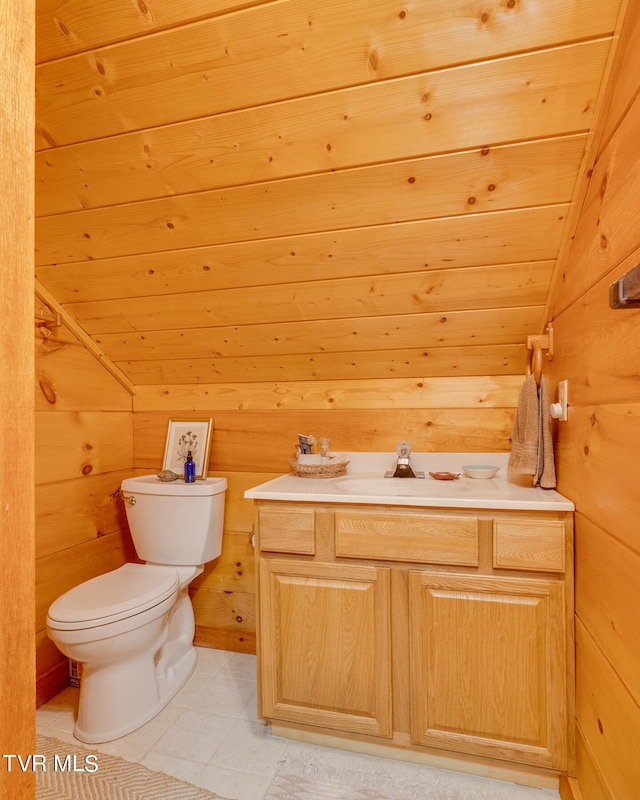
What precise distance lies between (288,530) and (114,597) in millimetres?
685

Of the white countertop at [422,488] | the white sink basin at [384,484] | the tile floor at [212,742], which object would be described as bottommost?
the tile floor at [212,742]

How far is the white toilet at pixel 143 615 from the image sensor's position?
1505 mm

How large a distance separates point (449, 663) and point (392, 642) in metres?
0.18

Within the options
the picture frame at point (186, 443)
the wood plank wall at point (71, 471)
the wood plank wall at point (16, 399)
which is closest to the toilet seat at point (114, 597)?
the wood plank wall at point (71, 471)

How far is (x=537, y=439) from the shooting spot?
1.49 metres

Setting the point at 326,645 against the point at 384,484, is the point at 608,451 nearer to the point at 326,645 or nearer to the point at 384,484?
the point at 384,484

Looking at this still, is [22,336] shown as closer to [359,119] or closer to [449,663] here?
[359,119]

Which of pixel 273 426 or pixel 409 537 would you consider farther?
pixel 273 426

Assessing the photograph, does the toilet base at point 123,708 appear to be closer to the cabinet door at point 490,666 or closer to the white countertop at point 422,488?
the white countertop at point 422,488

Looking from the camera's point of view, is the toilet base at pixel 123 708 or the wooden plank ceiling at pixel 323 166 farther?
the toilet base at pixel 123 708

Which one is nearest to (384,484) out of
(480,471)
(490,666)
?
(480,471)

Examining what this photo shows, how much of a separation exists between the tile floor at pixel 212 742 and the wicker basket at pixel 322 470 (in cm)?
91

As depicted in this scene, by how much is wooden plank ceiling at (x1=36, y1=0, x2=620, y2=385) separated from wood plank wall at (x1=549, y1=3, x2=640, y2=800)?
0.17 meters

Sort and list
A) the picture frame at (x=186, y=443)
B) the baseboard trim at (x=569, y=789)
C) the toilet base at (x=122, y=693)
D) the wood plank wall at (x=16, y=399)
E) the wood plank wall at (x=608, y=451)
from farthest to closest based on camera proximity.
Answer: the picture frame at (x=186, y=443) < the toilet base at (x=122, y=693) < the baseboard trim at (x=569, y=789) < the wood plank wall at (x=608, y=451) < the wood plank wall at (x=16, y=399)
